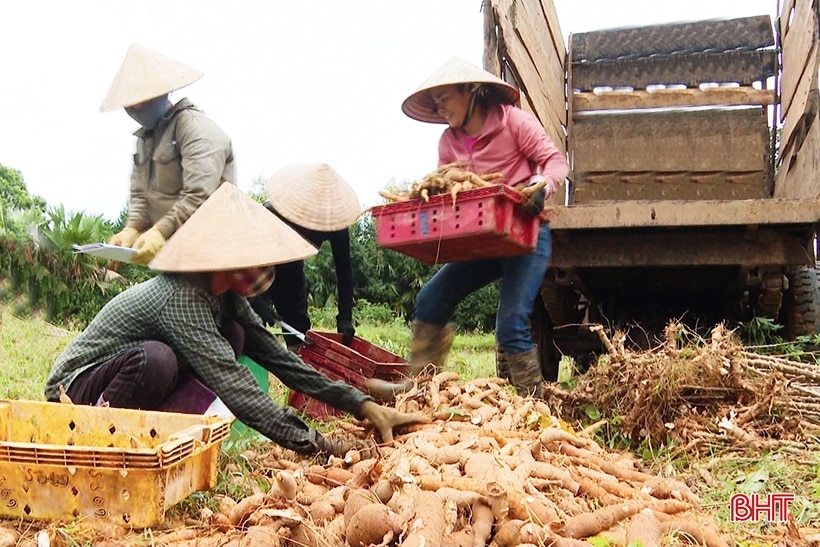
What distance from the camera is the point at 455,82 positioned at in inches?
136

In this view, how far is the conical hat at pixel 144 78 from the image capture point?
3.60 m

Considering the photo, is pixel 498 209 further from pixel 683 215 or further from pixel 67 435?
pixel 67 435

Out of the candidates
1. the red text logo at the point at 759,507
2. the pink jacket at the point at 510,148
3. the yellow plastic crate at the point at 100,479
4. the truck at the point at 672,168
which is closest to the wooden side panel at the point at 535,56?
the truck at the point at 672,168

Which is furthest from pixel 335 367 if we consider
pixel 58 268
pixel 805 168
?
pixel 58 268

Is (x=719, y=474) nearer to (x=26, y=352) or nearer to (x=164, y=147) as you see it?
(x=164, y=147)

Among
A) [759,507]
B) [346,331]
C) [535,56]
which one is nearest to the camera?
[759,507]

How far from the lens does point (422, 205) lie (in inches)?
129

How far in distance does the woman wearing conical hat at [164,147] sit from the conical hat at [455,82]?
3.06ft

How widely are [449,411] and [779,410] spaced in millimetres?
1370

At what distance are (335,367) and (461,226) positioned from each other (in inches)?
41.1

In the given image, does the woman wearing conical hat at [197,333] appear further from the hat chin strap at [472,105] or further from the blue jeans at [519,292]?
the hat chin strap at [472,105]

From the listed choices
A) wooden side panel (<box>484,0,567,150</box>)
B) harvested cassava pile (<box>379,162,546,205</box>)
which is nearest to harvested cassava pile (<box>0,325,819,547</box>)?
harvested cassava pile (<box>379,162,546,205</box>)

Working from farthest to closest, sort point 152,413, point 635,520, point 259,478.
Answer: point 259,478
point 152,413
point 635,520

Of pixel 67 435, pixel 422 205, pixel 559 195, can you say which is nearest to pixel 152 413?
pixel 67 435
